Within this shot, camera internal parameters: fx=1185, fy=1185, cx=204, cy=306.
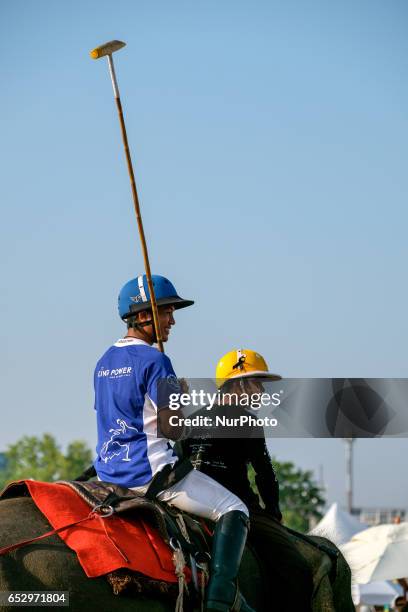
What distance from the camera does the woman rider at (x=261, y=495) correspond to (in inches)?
387

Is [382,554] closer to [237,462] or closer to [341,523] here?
[341,523]

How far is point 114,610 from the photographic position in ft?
26.4

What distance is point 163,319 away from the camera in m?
9.68

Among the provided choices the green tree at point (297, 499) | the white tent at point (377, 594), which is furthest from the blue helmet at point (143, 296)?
the green tree at point (297, 499)

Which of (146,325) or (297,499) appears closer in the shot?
(146,325)

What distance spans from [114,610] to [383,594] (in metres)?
23.9

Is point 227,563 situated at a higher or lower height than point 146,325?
lower

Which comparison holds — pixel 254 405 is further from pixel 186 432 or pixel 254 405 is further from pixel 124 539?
pixel 124 539

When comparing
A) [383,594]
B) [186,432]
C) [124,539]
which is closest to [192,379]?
[186,432]

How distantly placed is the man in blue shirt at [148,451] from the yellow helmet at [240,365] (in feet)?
5.21

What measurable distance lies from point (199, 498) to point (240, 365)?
2038 millimetres

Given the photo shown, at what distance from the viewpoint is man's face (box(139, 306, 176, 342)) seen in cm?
960

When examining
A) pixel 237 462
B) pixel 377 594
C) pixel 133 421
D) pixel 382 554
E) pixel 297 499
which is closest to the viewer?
pixel 133 421

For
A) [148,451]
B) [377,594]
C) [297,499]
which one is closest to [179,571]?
[148,451]
